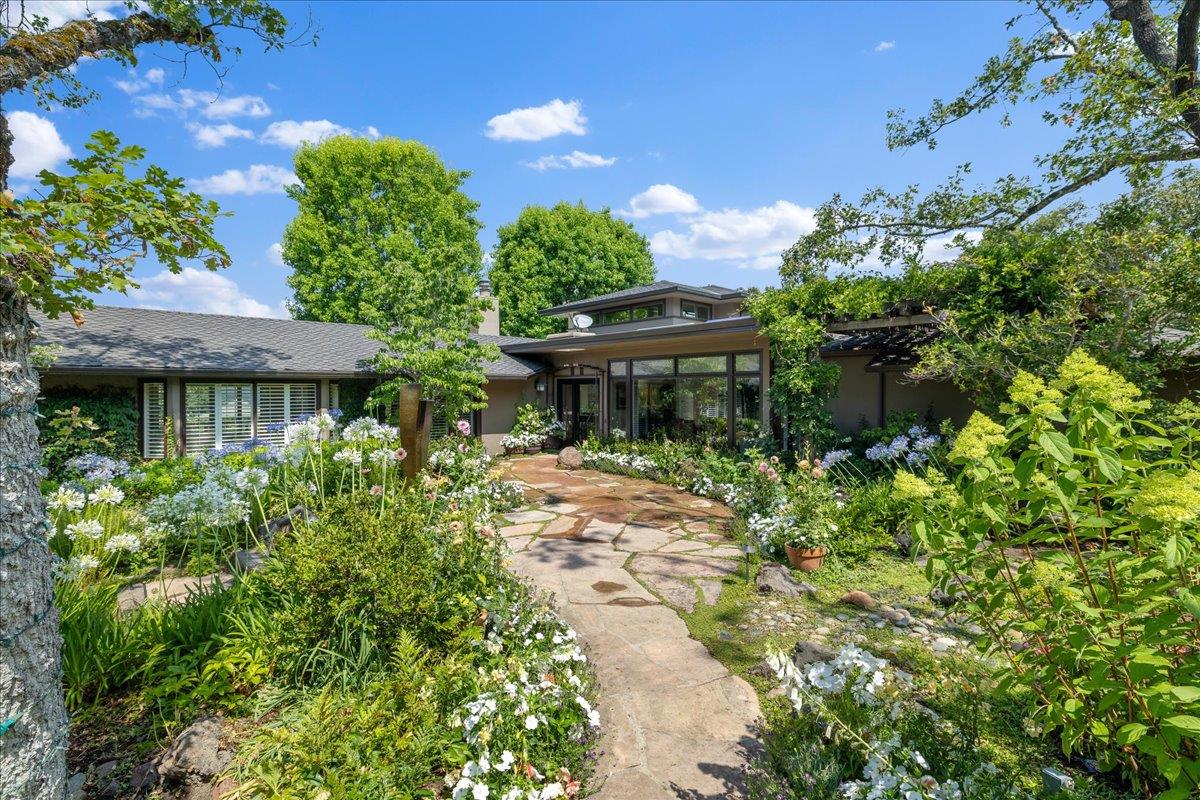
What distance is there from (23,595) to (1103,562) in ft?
12.1

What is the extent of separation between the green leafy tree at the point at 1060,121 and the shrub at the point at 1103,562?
6.79 metres

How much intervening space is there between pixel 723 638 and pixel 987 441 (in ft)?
9.11

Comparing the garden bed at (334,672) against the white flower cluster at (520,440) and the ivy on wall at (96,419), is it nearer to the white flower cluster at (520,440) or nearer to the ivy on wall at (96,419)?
the ivy on wall at (96,419)

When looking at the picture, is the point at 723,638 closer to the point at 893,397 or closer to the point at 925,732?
the point at 925,732

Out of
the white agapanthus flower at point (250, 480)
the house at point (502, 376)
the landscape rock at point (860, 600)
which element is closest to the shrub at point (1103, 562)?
the landscape rock at point (860, 600)

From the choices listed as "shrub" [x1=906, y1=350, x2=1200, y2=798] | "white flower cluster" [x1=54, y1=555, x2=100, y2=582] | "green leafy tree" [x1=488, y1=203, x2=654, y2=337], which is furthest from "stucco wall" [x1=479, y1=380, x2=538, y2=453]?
"shrub" [x1=906, y1=350, x2=1200, y2=798]

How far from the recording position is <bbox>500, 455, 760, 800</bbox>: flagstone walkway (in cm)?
264

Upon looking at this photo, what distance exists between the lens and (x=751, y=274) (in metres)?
11.0

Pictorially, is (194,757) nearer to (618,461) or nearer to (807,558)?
(807,558)

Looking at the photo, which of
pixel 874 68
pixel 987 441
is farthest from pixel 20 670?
pixel 874 68

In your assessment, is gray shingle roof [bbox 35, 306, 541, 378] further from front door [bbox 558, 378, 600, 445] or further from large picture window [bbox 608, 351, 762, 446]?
large picture window [bbox 608, 351, 762, 446]

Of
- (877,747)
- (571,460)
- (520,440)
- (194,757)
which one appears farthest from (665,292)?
(194,757)

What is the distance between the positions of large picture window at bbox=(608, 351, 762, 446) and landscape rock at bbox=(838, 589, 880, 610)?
231 inches

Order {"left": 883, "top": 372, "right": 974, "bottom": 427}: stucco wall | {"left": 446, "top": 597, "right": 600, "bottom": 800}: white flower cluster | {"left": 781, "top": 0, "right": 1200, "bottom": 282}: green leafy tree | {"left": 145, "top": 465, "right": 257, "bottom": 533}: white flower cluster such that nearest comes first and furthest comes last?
{"left": 446, "top": 597, "right": 600, "bottom": 800}: white flower cluster → {"left": 145, "top": 465, "right": 257, "bottom": 533}: white flower cluster → {"left": 781, "top": 0, "right": 1200, "bottom": 282}: green leafy tree → {"left": 883, "top": 372, "right": 974, "bottom": 427}: stucco wall
